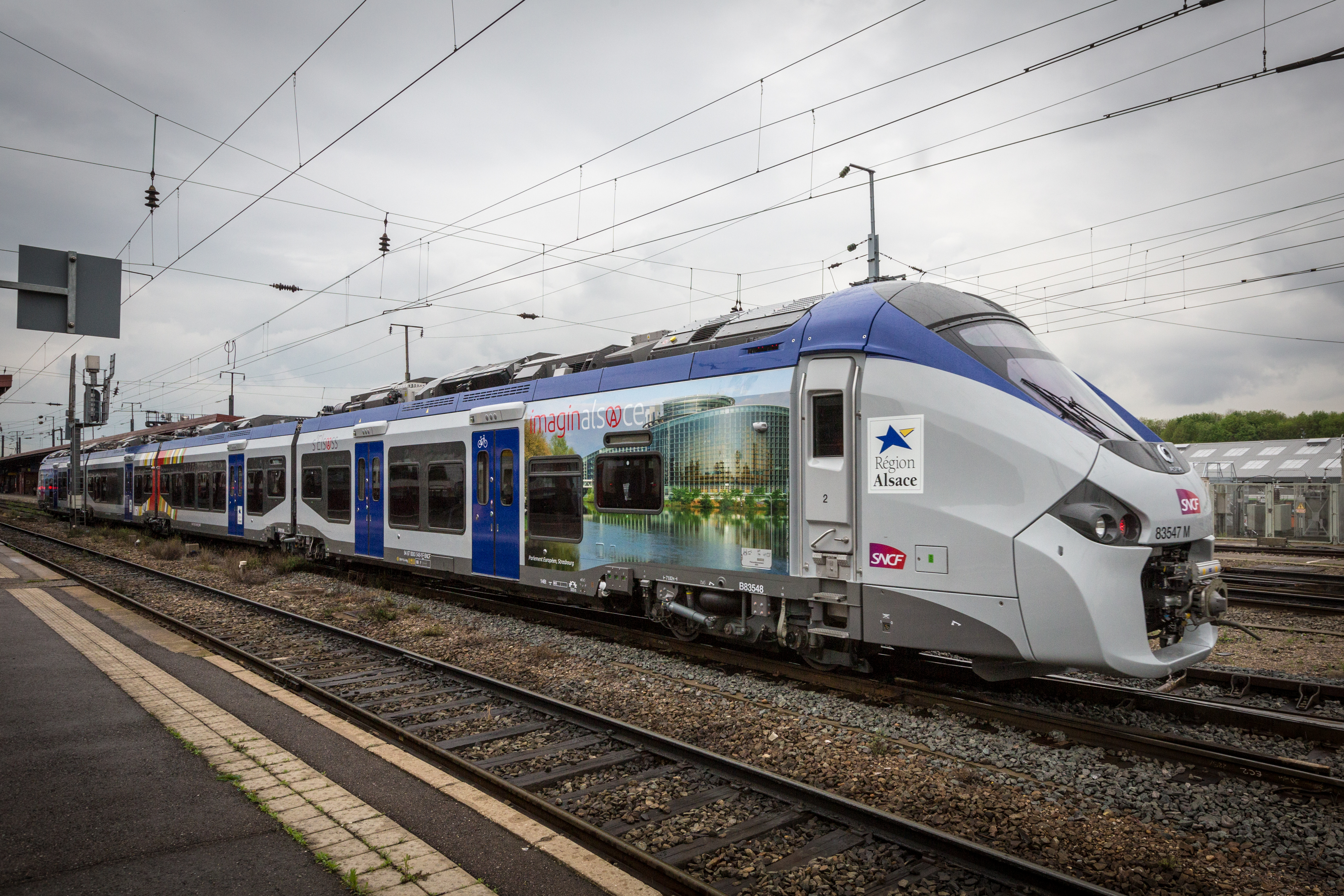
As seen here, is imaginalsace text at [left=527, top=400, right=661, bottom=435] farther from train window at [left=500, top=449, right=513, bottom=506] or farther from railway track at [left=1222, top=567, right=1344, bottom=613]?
railway track at [left=1222, top=567, right=1344, bottom=613]

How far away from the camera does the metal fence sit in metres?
25.7

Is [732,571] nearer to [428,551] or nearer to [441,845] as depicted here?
[441,845]

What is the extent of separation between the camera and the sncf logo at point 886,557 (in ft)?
21.3

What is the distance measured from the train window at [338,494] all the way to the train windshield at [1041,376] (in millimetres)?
12456

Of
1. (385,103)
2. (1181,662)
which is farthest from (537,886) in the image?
(385,103)

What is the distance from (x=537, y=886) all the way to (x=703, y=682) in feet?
13.2

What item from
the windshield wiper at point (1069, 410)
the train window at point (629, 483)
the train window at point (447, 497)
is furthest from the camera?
the train window at point (447, 497)

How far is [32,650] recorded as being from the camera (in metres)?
9.00

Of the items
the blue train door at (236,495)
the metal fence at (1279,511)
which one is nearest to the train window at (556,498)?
Answer: the blue train door at (236,495)

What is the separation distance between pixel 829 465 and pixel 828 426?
14.3 inches

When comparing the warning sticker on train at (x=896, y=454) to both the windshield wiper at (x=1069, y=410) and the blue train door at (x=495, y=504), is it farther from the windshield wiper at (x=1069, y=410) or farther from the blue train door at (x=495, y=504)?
the blue train door at (x=495, y=504)

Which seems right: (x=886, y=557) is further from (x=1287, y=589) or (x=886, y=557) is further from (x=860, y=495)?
(x=1287, y=589)

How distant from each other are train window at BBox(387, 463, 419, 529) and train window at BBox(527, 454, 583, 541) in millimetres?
3401

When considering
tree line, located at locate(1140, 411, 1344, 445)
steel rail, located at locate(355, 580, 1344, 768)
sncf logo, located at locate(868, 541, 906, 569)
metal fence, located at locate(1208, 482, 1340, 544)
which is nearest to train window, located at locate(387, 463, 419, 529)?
steel rail, located at locate(355, 580, 1344, 768)
